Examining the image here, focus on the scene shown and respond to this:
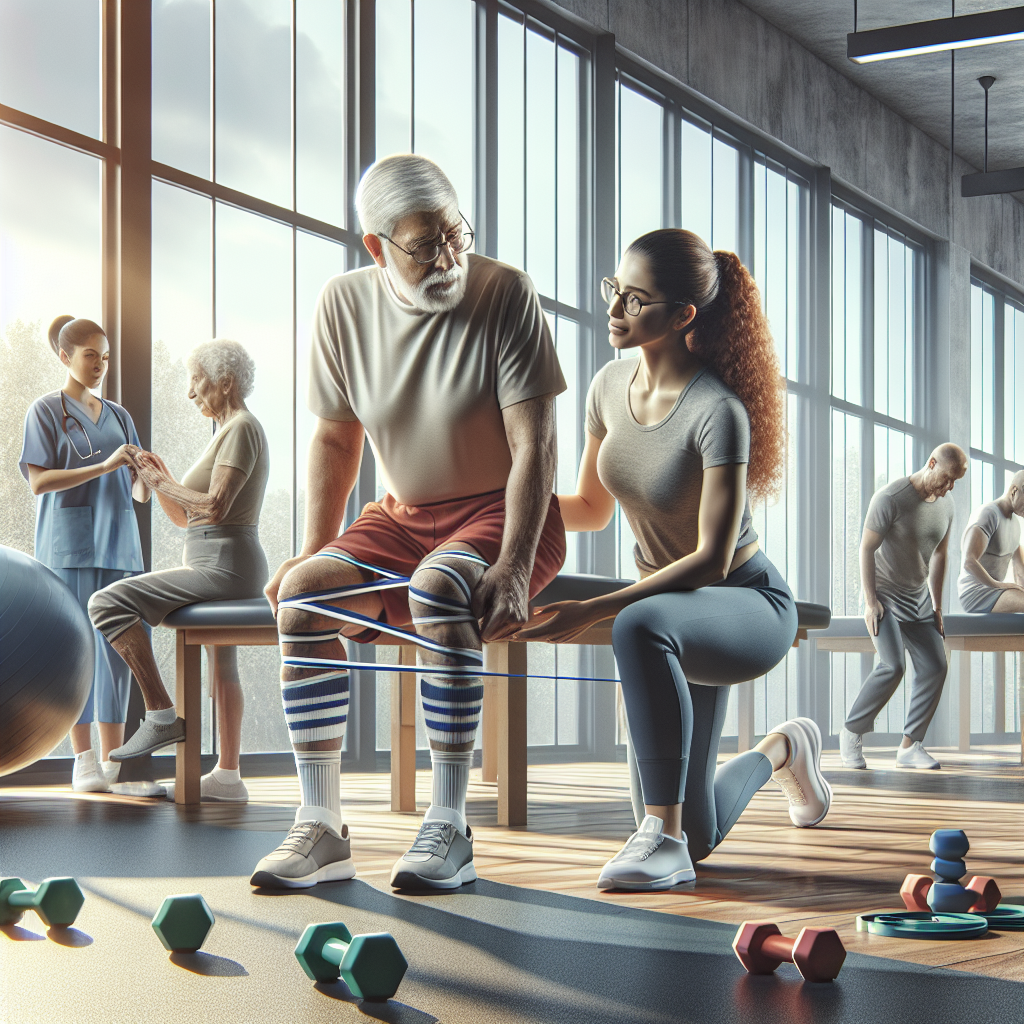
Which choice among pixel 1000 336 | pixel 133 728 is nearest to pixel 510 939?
pixel 133 728

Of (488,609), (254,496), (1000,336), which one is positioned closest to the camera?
(488,609)

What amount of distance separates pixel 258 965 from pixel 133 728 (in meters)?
3.47

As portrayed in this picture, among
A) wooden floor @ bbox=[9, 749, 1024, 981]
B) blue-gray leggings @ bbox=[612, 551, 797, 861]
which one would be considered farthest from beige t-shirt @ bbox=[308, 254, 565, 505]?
wooden floor @ bbox=[9, 749, 1024, 981]

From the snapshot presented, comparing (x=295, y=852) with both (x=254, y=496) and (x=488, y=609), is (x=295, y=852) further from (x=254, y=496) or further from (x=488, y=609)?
(x=254, y=496)

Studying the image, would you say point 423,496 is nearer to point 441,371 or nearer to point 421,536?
point 421,536

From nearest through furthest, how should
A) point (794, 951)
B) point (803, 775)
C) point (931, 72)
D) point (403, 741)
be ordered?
point (794, 951), point (803, 775), point (403, 741), point (931, 72)

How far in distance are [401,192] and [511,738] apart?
67.4 inches

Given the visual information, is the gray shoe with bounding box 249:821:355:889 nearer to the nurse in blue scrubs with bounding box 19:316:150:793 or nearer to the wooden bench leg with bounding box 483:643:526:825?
the wooden bench leg with bounding box 483:643:526:825

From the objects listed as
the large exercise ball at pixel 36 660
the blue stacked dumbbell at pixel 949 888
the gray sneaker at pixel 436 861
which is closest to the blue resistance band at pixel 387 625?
the gray sneaker at pixel 436 861

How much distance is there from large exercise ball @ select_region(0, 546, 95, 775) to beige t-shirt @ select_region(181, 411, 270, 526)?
69cm

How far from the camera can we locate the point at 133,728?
4891 mm

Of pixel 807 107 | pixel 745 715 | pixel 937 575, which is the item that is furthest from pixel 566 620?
pixel 807 107

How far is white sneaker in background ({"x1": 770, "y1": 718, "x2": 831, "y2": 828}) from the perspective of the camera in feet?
9.40

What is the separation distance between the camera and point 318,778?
2.23 m
